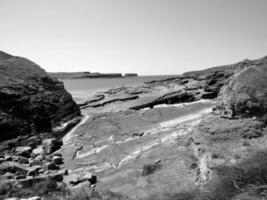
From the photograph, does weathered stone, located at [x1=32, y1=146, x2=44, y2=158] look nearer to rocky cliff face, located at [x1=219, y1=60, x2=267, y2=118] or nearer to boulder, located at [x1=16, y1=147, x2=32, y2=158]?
boulder, located at [x1=16, y1=147, x2=32, y2=158]

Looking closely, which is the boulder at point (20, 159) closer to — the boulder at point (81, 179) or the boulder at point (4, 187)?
the boulder at point (4, 187)

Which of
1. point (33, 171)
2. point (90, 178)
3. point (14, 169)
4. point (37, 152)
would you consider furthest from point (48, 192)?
point (37, 152)

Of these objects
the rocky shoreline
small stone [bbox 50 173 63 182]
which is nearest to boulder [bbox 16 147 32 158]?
the rocky shoreline

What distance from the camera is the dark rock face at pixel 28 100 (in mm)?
10294

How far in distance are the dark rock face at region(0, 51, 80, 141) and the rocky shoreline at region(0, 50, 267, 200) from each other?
96 mm

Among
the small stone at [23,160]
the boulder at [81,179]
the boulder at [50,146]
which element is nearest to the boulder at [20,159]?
the small stone at [23,160]

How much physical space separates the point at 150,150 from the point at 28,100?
842 centimetres

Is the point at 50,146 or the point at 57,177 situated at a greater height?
the point at 57,177

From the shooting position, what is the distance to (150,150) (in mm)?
7906

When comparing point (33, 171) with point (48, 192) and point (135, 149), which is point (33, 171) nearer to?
point (48, 192)

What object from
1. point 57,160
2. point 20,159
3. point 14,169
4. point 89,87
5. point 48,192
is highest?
point 89,87

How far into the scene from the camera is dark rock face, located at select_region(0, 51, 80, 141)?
33.8ft

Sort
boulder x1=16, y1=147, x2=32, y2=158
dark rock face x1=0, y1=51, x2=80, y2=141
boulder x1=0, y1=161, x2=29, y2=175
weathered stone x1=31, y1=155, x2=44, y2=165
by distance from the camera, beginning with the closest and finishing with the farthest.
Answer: boulder x1=0, y1=161, x2=29, y2=175, weathered stone x1=31, y1=155, x2=44, y2=165, boulder x1=16, y1=147, x2=32, y2=158, dark rock face x1=0, y1=51, x2=80, y2=141

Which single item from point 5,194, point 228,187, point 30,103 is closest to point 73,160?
point 5,194
